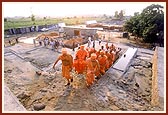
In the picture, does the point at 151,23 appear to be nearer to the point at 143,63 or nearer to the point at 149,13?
the point at 149,13

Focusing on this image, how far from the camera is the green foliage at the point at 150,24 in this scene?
14.6 m

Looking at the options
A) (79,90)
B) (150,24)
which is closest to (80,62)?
(79,90)

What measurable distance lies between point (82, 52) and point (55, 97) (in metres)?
2.30

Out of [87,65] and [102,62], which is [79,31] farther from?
[87,65]

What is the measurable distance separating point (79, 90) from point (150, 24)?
35.2ft

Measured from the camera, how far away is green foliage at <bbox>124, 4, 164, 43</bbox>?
14.6 metres

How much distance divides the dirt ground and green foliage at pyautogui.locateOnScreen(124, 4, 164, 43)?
15.6ft

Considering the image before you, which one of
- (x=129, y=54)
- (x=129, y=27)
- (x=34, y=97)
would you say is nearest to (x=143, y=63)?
(x=129, y=54)

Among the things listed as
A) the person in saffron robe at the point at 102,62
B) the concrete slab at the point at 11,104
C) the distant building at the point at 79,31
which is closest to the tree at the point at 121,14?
the distant building at the point at 79,31

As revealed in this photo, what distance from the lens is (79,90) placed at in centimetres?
641

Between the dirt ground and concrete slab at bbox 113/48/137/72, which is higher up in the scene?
concrete slab at bbox 113/48/137/72

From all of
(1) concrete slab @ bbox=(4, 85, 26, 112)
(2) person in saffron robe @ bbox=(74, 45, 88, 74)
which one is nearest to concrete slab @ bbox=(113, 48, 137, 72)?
(2) person in saffron robe @ bbox=(74, 45, 88, 74)

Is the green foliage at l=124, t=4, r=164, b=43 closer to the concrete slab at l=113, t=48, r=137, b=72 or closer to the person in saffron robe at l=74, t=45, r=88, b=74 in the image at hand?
the concrete slab at l=113, t=48, r=137, b=72

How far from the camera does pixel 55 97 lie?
20.3ft
